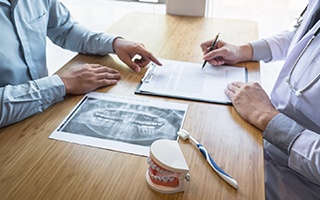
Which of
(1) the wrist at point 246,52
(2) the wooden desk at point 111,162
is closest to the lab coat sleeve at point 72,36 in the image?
(2) the wooden desk at point 111,162

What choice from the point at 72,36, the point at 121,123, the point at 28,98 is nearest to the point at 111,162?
the point at 121,123

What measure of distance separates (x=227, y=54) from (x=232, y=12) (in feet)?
3.51

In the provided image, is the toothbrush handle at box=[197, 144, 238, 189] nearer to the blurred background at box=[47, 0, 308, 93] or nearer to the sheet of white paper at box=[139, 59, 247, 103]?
the sheet of white paper at box=[139, 59, 247, 103]

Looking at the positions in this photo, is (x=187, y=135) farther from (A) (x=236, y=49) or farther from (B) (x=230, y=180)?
(A) (x=236, y=49)

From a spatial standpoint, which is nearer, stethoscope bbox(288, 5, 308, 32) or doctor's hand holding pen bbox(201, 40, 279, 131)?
doctor's hand holding pen bbox(201, 40, 279, 131)

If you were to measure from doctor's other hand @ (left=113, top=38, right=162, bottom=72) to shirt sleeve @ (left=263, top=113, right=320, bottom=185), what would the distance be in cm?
46

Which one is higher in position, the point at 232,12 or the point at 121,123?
the point at 121,123

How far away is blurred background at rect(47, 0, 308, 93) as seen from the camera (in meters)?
2.01

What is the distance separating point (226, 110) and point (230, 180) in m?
0.28

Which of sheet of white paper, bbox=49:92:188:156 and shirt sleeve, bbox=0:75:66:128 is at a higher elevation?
shirt sleeve, bbox=0:75:66:128

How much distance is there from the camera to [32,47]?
109cm

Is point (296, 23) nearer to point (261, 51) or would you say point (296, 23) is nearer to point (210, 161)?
point (261, 51)

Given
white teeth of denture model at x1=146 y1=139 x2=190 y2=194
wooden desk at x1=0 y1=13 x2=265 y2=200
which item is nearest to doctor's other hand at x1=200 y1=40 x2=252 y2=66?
wooden desk at x1=0 y1=13 x2=265 y2=200

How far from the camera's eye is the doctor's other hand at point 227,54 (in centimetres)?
110
